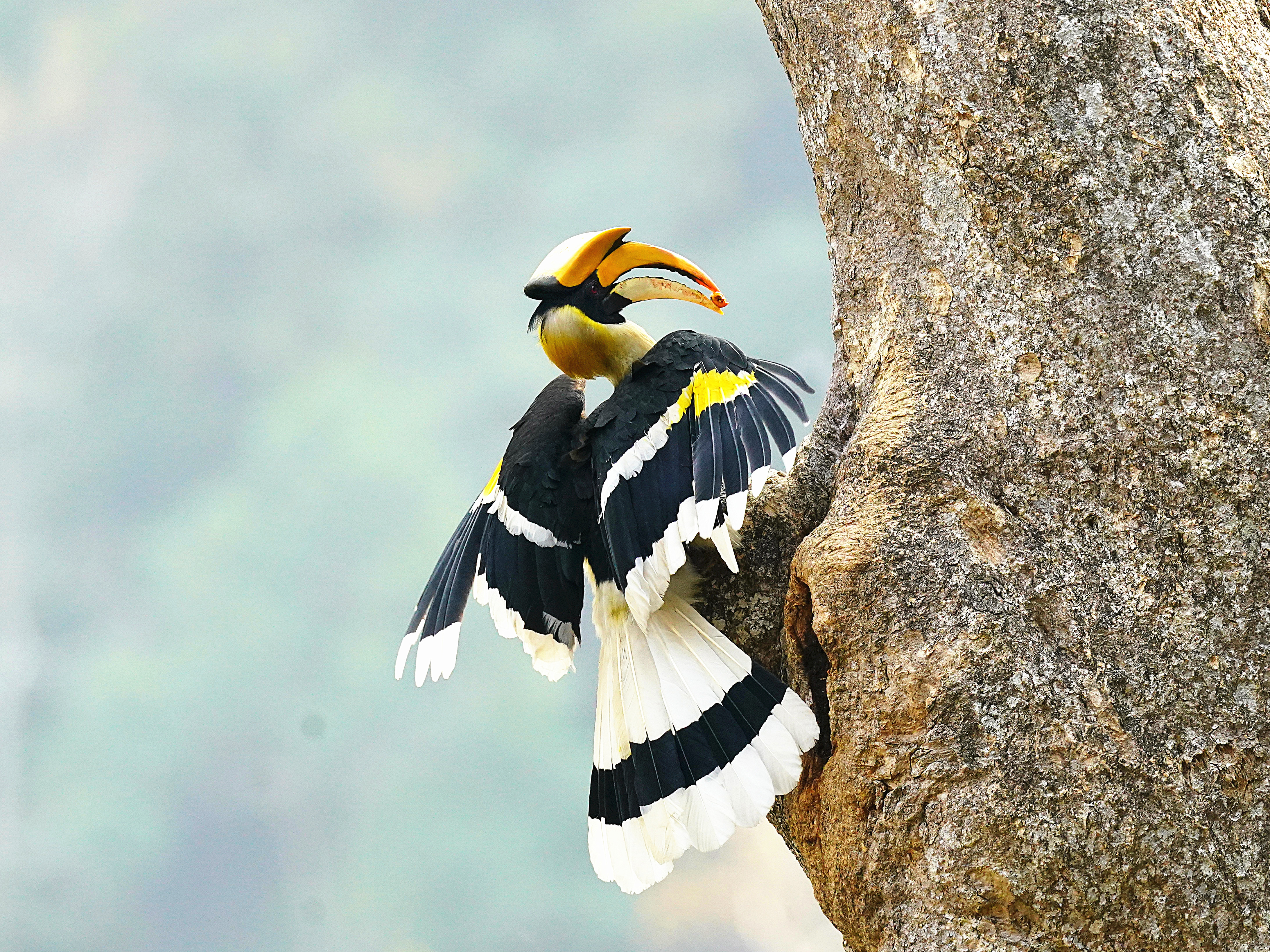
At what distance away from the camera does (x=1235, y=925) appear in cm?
222

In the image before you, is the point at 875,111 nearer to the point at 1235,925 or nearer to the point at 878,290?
the point at 878,290

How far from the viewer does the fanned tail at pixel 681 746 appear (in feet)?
8.58

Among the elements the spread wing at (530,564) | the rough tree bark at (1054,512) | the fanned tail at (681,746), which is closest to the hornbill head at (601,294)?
the spread wing at (530,564)

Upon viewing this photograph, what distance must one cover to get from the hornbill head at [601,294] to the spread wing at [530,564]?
0.63 feet

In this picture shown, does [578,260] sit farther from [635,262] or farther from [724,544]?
[724,544]

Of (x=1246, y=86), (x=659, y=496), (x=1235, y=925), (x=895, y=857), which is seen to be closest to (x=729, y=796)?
(x=895, y=857)

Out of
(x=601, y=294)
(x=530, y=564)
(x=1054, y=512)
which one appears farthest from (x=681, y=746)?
(x=601, y=294)

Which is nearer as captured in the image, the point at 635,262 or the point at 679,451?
the point at 679,451

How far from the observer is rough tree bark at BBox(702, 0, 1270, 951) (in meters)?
2.29

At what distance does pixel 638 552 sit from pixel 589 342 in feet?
2.83

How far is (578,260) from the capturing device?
11.3 ft

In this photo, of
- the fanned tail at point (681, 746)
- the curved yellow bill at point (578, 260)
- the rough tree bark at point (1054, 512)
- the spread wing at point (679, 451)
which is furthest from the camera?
the curved yellow bill at point (578, 260)

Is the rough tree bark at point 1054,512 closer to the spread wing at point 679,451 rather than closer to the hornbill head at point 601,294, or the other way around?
the spread wing at point 679,451

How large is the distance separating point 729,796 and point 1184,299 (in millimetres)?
1487
